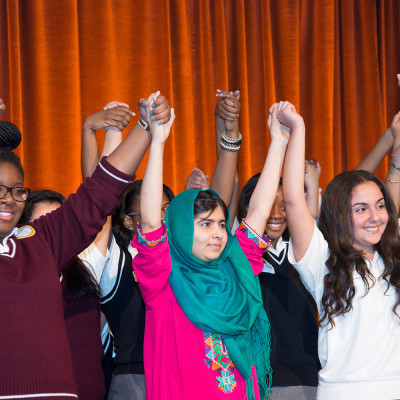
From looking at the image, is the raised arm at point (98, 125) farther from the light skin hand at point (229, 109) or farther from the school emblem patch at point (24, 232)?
the school emblem patch at point (24, 232)

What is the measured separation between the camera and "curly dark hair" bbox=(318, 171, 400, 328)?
1995 millimetres

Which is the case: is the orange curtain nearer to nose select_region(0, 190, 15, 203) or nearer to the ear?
the ear

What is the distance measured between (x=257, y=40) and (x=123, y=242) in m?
1.84

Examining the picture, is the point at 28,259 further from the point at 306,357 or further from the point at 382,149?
the point at 382,149

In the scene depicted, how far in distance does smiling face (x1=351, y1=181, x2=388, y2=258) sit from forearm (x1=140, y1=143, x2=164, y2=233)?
729mm

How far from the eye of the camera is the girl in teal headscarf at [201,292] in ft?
6.15

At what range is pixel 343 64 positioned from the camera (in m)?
3.96

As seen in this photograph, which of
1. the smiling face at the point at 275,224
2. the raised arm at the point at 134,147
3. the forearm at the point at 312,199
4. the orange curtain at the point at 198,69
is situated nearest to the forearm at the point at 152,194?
the raised arm at the point at 134,147

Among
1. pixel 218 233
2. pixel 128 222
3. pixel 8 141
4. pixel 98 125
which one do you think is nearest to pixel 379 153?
pixel 218 233

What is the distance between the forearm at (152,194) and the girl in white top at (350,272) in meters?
0.48

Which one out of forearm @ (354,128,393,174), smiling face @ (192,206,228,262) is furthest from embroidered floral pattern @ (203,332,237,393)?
forearm @ (354,128,393,174)

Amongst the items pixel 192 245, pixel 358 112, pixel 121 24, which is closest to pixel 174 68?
pixel 121 24

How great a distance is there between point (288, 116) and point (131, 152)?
2.37 ft

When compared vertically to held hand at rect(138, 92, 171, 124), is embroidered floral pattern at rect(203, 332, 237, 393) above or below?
below
